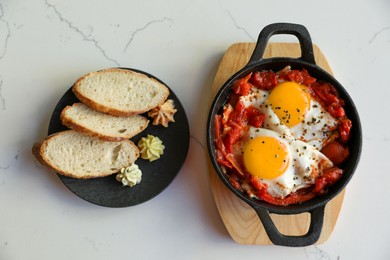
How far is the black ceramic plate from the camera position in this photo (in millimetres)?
2471

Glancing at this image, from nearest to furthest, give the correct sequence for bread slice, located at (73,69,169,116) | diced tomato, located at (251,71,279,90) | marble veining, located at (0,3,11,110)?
diced tomato, located at (251,71,279,90) → bread slice, located at (73,69,169,116) → marble veining, located at (0,3,11,110)

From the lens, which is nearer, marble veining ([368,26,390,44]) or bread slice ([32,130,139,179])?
bread slice ([32,130,139,179])

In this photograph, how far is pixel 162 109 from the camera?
247 cm

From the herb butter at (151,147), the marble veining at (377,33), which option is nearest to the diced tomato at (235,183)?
the herb butter at (151,147)

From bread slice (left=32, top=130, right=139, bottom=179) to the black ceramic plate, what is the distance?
48mm

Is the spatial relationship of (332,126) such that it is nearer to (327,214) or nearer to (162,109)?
(327,214)

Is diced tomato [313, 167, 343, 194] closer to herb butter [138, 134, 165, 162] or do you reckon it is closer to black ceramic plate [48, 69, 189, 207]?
black ceramic plate [48, 69, 189, 207]

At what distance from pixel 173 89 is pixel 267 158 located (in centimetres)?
71

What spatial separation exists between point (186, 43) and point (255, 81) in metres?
0.54

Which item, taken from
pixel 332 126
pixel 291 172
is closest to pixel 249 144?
pixel 291 172

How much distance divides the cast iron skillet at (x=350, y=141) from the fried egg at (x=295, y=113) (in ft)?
0.35

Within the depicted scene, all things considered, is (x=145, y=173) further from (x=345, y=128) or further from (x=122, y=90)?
(x=345, y=128)

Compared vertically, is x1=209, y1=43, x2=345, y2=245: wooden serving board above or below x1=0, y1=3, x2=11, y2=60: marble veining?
below

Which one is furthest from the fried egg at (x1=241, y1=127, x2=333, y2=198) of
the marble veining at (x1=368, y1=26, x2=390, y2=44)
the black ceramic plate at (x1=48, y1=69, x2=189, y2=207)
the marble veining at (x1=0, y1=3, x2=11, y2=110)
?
the marble veining at (x1=0, y1=3, x2=11, y2=110)
